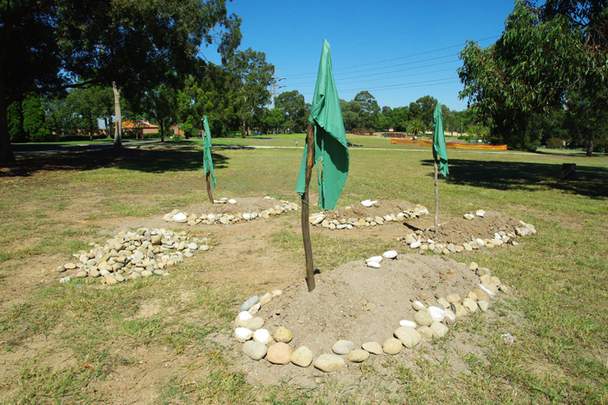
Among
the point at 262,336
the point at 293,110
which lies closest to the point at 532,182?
the point at 262,336

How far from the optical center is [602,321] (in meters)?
4.38

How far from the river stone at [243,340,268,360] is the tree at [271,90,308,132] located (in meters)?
102

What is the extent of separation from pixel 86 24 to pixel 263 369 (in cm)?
Result: 1747

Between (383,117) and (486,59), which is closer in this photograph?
(486,59)

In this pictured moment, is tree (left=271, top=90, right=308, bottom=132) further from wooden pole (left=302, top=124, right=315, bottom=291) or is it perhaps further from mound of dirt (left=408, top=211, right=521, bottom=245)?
wooden pole (left=302, top=124, right=315, bottom=291)

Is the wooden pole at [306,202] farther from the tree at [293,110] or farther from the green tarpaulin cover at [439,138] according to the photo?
the tree at [293,110]

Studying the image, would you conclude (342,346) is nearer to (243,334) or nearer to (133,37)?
(243,334)

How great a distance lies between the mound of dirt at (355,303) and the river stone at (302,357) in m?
0.05

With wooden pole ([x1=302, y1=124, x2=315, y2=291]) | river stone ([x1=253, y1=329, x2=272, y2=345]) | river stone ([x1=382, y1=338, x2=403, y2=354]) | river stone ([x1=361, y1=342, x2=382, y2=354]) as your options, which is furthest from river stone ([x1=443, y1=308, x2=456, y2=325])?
river stone ([x1=253, y1=329, x2=272, y2=345])

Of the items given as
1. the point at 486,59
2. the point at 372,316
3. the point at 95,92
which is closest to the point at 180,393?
the point at 372,316

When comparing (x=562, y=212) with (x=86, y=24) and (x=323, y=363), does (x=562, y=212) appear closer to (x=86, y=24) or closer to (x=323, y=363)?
(x=323, y=363)

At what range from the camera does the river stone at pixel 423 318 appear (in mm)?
4137

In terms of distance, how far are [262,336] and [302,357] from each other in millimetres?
539

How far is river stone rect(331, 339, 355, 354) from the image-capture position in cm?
365
